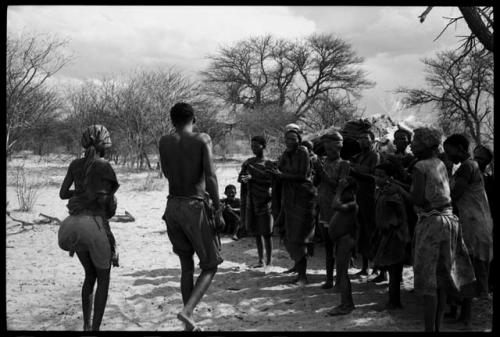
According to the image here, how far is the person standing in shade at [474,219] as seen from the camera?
13.1ft

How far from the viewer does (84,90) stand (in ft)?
84.1

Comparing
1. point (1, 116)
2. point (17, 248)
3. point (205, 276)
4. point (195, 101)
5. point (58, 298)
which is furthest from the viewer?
point (195, 101)

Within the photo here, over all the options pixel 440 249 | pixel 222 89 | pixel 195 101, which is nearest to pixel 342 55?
pixel 222 89

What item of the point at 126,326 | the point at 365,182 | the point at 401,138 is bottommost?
the point at 126,326

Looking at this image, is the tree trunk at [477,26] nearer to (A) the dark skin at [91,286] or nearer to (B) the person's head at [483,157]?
(B) the person's head at [483,157]

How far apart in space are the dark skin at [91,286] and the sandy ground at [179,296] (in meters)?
0.41

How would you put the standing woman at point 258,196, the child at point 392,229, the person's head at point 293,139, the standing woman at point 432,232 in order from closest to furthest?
the standing woman at point 432,232, the child at point 392,229, the person's head at point 293,139, the standing woman at point 258,196

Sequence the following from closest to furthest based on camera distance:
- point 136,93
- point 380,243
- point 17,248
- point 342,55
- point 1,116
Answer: point 1,116 → point 380,243 → point 17,248 → point 136,93 → point 342,55

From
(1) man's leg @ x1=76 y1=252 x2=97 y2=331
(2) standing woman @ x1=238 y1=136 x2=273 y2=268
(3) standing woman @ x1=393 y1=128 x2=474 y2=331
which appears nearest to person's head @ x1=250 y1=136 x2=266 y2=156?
(2) standing woman @ x1=238 y1=136 x2=273 y2=268

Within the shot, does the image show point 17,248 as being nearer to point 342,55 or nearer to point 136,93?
point 136,93

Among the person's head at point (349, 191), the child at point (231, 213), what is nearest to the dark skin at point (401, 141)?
the person's head at point (349, 191)

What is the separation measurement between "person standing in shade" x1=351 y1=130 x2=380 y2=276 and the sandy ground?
1.88 feet

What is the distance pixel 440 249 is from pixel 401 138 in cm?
184

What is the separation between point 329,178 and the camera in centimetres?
470
